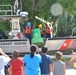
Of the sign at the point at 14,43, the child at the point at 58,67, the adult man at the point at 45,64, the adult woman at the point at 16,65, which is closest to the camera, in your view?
the child at the point at 58,67

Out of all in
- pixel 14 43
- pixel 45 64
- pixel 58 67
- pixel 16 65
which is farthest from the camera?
Result: pixel 14 43

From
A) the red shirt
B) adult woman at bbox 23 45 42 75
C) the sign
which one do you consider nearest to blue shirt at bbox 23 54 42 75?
adult woman at bbox 23 45 42 75

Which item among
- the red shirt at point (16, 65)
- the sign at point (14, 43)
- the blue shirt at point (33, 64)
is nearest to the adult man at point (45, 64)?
the blue shirt at point (33, 64)

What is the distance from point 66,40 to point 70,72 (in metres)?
3.51

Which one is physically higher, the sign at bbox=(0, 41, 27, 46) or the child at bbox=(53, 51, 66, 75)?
the child at bbox=(53, 51, 66, 75)

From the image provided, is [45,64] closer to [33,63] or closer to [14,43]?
[33,63]

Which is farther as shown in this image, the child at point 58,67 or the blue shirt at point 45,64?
the blue shirt at point 45,64

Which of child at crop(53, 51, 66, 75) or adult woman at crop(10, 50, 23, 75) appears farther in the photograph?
adult woman at crop(10, 50, 23, 75)

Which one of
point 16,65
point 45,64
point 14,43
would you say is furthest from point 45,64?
point 14,43

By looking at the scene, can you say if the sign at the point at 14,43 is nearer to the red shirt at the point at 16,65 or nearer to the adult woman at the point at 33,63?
the red shirt at the point at 16,65

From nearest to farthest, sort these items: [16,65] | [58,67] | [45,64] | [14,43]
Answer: [58,67] → [16,65] → [45,64] → [14,43]

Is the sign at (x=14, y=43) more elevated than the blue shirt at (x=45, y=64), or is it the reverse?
the blue shirt at (x=45, y=64)

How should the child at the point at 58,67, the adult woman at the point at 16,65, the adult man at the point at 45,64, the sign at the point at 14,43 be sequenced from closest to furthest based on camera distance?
the child at the point at 58,67 → the adult woman at the point at 16,65 → the adult man at the point at 45,64 → the sign at the point at 14,43

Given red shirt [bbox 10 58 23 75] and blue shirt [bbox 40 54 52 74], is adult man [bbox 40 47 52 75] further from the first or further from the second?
red shirt [bbox 10 58 23 75]
